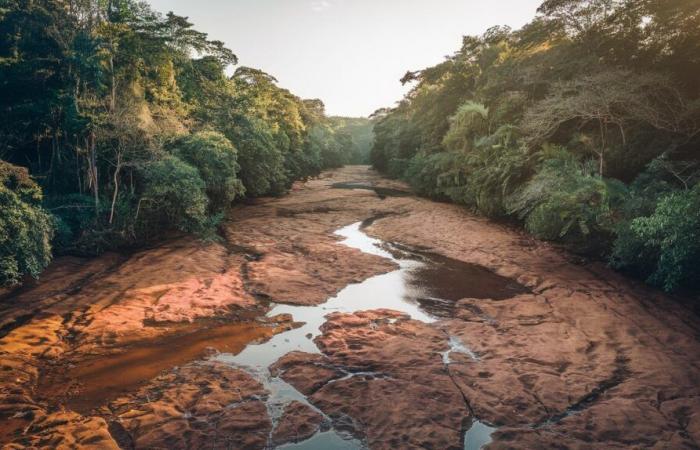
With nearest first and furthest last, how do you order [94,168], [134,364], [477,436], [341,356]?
[477,436], [134,364], [341,356], [94,168]

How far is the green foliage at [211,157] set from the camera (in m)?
13.5

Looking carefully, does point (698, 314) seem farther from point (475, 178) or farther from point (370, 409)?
point (475, 178)

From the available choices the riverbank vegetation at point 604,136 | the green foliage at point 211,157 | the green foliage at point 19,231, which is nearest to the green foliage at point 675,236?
the riverbank vegetation at point 604,136

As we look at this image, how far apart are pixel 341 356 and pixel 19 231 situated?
6.29 meters

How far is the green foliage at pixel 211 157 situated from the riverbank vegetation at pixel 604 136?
10543 mm

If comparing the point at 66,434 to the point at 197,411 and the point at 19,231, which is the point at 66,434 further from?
the point at 19,231

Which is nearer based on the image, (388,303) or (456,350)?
(456,350)

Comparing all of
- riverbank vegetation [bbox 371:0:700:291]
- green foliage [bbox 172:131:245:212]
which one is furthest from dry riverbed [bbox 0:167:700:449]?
green foliage [bbox 172:131:245:212]

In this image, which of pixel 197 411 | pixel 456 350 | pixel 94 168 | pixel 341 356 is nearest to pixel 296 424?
pixel 197 411

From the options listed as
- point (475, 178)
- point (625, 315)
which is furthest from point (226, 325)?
point (475, 178)

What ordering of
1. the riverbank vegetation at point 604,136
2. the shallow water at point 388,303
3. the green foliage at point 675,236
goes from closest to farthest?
1. the shallow water at point 388,303
2. the green foliage at point 675,236
3. the riverbank vegetation at point 604,136

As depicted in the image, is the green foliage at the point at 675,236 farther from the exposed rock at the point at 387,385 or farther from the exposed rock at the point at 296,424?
the exposed rock at the point at 296,424

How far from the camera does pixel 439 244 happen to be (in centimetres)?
1370

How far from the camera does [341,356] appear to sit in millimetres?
6062
